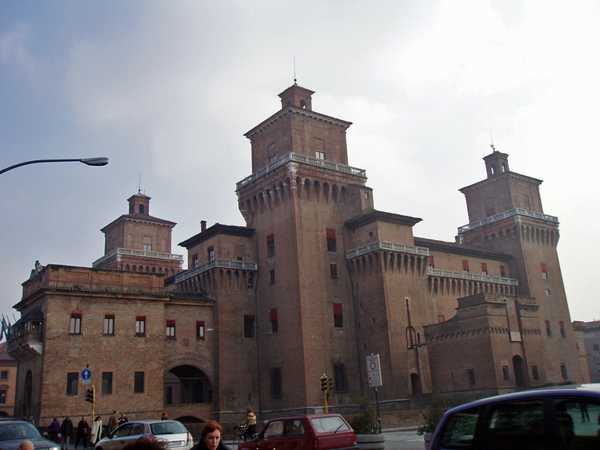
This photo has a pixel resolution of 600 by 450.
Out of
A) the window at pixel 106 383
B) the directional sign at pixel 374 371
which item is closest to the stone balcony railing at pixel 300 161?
the window at pixel 106 383

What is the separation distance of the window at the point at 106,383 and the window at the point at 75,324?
3.71 metres

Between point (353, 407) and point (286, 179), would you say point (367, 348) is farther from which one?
point (286, 179)

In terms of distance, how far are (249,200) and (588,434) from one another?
168 feet

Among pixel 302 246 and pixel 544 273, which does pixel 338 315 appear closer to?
pixel 302 246

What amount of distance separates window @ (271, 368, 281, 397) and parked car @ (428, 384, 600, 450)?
43.6 m

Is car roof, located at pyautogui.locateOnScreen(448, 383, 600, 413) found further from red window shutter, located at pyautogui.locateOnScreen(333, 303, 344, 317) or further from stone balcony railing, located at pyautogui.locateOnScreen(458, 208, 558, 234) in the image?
stone balcony railing, located at pyautogui.locateOnScreen(458, 208, 558, 234)

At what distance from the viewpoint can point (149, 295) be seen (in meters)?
46.2

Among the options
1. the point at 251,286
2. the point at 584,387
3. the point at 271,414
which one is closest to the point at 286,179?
the point at 251,286

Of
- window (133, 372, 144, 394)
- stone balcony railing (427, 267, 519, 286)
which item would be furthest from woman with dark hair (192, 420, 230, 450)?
stone balcony railing (427, 267, 519, 286)

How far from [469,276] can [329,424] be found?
45842 millimetres

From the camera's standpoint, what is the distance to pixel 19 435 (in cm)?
1783

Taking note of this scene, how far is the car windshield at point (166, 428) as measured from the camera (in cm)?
1906

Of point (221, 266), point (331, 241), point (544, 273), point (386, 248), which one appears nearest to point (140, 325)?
point (221, 266)

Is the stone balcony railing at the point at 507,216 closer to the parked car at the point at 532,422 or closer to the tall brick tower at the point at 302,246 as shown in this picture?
the tall brick tower at the point at 302,246
